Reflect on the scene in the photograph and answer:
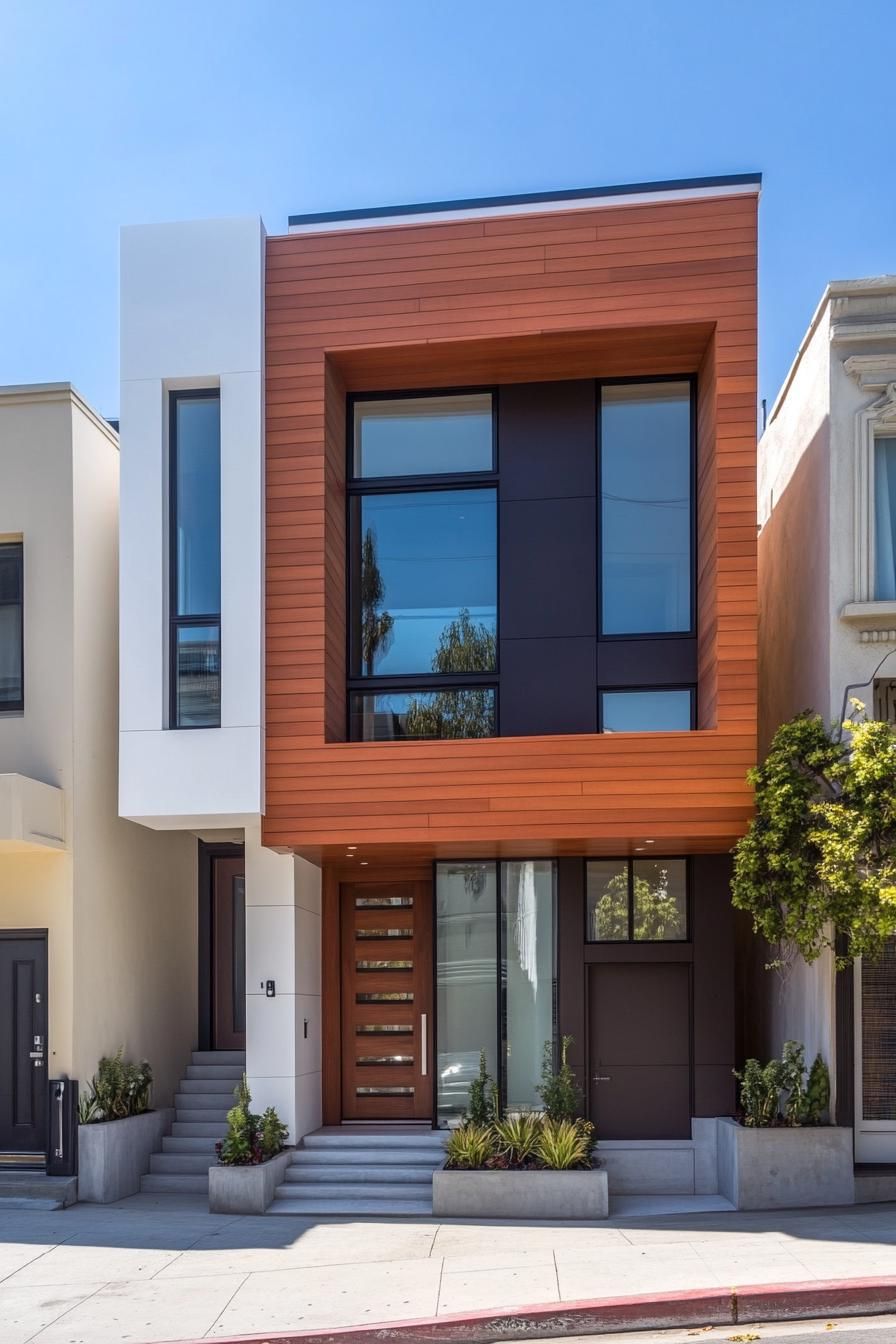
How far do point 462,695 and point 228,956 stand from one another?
5.54 metres

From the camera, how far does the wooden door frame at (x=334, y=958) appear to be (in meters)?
14.4

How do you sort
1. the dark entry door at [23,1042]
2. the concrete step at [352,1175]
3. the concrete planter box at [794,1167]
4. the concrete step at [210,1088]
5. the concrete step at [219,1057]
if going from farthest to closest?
the concrete step at [219,1057] → the concrete step at [210,1088] → the dark entry door at [23,1042] → the concrete step at [352,1175] → the concrete planter box at [794,1167]

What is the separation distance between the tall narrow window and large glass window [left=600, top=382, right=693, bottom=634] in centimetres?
395

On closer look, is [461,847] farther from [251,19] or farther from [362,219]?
[251,19]

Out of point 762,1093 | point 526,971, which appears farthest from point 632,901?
point 762,1093

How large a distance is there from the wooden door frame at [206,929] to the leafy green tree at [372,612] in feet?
13.7

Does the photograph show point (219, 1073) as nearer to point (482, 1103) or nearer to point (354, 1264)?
point (482, 1103)

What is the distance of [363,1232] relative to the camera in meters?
11.3

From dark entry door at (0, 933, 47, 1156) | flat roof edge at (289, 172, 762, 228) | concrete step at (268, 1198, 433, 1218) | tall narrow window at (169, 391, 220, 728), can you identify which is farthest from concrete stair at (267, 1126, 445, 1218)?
flat roof edge at (289, 172, 762, 228)

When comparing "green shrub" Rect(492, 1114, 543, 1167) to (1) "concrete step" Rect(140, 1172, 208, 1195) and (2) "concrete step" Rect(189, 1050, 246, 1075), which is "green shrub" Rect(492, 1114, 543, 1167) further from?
(2) "concrete step" Rect(189, 1050, 246, 1075)

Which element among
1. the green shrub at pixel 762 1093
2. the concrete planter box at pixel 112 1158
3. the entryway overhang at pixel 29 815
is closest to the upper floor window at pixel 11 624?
the entryway overhang at pixel 29 815

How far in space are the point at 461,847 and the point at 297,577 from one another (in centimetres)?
323

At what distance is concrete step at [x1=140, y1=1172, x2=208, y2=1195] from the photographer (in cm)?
1322

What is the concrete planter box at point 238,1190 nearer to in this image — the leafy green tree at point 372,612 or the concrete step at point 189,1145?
the concrete step at point 189,1145
